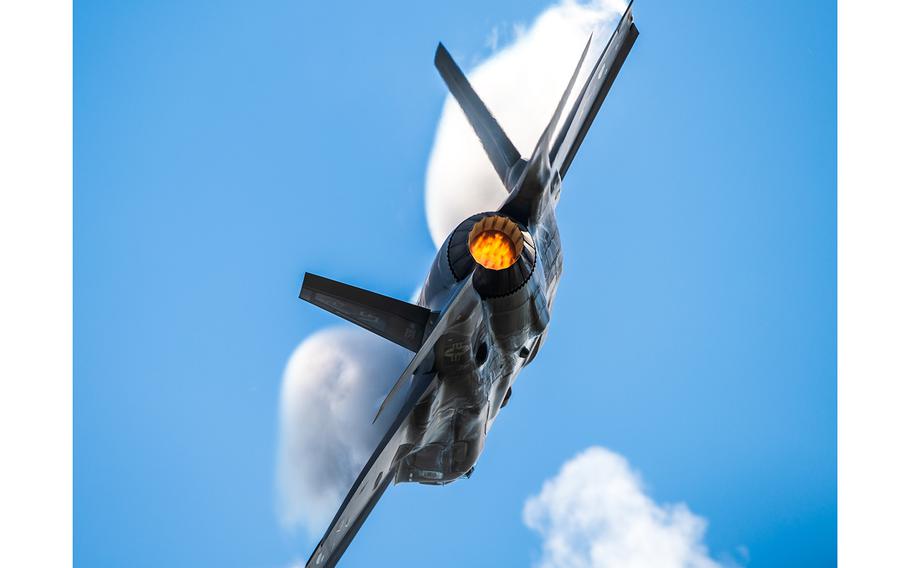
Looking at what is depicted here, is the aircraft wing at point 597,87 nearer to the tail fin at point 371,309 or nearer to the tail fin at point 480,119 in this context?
the tail fin at point 480,119

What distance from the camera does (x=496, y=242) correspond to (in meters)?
14.2

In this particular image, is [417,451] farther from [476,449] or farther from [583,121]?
[583,121]

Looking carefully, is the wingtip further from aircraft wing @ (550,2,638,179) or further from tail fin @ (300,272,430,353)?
tail fin @ (300,272,430,353)

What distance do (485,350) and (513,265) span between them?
→ 2.49 metres

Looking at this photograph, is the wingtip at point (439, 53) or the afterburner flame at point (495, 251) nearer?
the afterburner flame at point (495, 251)

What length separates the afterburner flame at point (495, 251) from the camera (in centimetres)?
1413

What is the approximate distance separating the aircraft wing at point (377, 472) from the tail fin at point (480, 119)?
15.5ft

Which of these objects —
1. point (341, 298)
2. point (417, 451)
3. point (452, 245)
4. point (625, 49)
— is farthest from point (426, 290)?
point (625, 49)

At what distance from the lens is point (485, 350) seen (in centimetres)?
1603

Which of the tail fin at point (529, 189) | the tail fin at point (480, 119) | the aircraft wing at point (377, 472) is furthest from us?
the tail fin at point (480, 119)

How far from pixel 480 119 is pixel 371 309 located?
5862 millimetres

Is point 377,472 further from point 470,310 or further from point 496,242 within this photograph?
point 496,242

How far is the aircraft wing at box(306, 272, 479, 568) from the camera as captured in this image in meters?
13.6

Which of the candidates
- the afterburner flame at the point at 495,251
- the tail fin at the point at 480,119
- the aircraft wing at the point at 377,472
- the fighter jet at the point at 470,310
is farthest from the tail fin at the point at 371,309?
the tail fin at the point at 480,119
